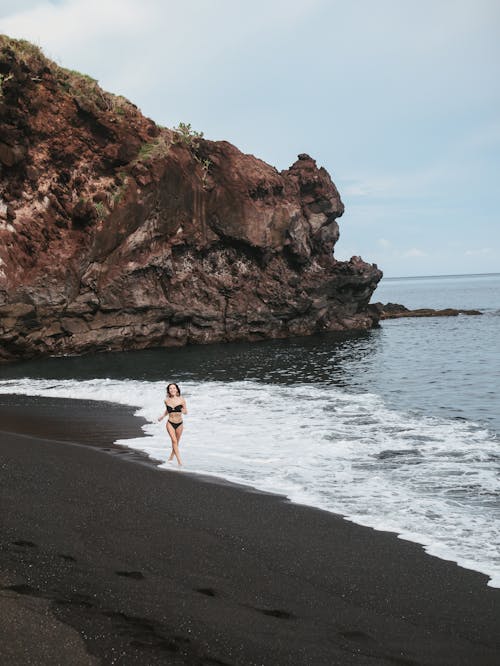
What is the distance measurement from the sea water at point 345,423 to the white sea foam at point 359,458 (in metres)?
0.03

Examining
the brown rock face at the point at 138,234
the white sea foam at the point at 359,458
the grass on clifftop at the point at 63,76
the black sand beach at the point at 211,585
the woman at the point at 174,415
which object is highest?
the grass on clifftop at the point at 63,76

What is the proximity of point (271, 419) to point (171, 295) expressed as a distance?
1055 inches

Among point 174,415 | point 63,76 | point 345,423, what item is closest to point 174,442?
point 174,415

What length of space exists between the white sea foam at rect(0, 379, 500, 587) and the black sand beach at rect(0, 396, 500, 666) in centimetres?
86

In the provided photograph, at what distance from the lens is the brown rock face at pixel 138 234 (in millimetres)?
35750

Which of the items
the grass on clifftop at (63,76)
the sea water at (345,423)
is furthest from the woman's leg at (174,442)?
the grass on clifftop at (63,76)

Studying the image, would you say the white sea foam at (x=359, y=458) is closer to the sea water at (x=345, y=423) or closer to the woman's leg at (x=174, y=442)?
the sea water at (x=345, y=423)

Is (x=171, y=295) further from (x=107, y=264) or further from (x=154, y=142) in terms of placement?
(x=154, y=142)

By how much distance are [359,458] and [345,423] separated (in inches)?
151

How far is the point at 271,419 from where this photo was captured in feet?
56.3

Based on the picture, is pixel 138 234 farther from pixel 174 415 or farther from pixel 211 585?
pixel 211 585

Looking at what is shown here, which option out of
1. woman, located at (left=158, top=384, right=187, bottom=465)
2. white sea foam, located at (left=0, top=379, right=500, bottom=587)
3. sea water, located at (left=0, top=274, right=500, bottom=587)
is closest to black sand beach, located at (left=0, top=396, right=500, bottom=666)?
white sea foam, located at (left=0, top=379, right=500, bottom=587)

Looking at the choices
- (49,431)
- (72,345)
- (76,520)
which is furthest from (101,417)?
(72,345)

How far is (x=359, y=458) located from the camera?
41.1 feet
